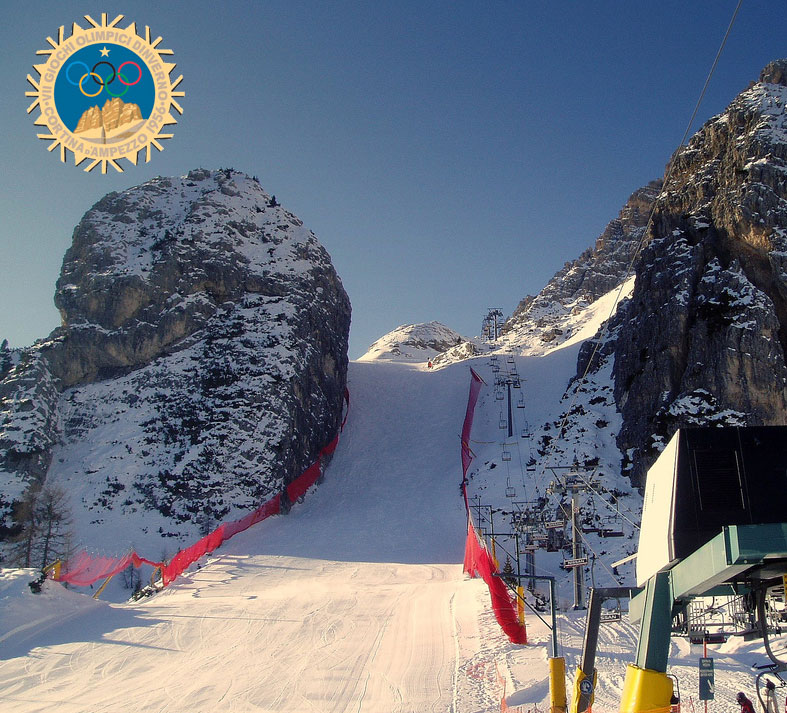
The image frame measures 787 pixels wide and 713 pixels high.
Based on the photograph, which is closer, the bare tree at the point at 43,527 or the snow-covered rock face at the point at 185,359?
the bare tree at the point at 43,527

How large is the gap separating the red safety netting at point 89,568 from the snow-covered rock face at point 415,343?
63.8 metres

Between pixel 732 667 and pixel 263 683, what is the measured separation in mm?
9758

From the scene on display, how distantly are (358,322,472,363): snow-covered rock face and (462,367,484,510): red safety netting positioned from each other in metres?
34.6

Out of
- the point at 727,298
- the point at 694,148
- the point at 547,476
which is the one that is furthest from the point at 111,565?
the point at 694,148

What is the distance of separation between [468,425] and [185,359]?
20.7 m

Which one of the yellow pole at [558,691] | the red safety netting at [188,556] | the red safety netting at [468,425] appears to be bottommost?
the red safety netting at [188,556]

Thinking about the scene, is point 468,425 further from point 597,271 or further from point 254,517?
point 597,271

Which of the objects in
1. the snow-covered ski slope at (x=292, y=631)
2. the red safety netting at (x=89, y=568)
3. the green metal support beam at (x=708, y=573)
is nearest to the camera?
the green metal support beam at (x=708, y=573)

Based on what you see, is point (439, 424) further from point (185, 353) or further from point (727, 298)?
point (727, 298)

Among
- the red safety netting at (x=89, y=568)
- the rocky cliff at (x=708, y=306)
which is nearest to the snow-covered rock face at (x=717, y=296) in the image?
the rocky cliff at (x=708, y=306)

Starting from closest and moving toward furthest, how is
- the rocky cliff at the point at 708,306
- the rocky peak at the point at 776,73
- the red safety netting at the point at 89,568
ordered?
the red safety netting at the point at 89,568 → the rocky cliff at the point at 708,306 → the rocky peak at the point at 776,73

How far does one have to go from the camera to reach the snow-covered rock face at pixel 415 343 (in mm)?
101756

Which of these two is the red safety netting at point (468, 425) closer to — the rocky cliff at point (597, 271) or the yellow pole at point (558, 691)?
the yellow pole at point (558, 691)

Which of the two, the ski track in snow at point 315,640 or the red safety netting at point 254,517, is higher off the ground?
the red safety netting at point 254,517
